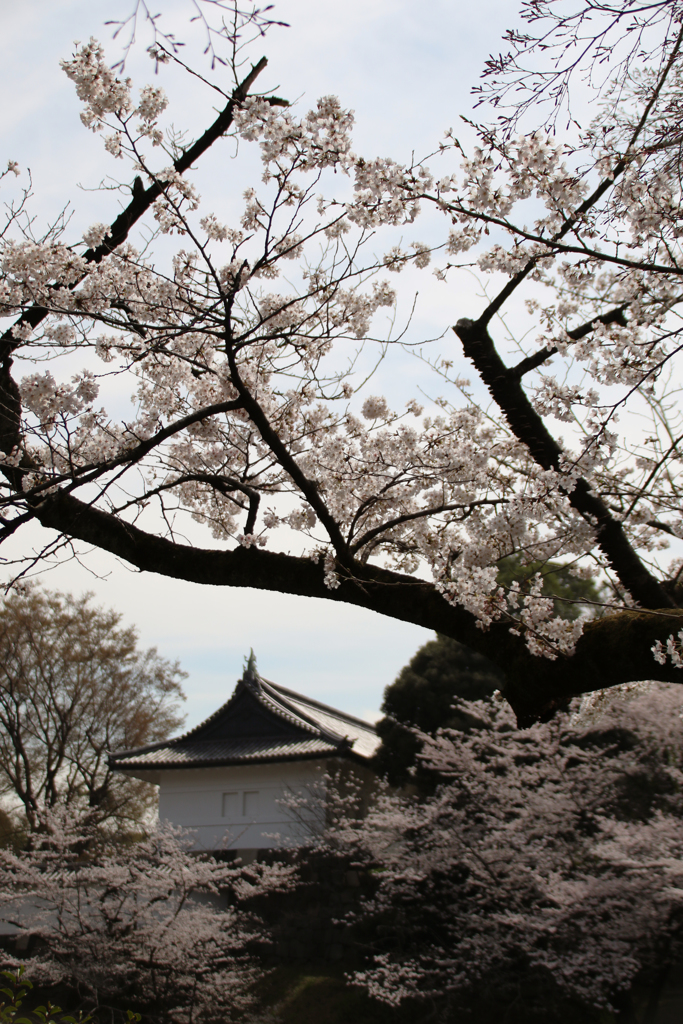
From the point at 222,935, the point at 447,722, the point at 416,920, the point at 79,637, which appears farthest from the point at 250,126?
the point at 79,637

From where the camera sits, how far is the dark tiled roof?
1600 centimetres

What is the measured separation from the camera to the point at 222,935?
10.1 meters

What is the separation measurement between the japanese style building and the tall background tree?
A: 3308mm

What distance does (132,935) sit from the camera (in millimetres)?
9688

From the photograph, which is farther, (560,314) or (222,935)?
(222,935)

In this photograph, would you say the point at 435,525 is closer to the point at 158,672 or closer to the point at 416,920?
the point at 416,920

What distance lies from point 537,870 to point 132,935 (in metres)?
5.39

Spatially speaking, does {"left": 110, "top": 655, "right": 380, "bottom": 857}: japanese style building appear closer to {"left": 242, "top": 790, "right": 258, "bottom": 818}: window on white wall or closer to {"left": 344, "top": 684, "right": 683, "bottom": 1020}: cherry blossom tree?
{"left": 242, "top": 790, "right": 258, "bottom": 818}: window on white wall

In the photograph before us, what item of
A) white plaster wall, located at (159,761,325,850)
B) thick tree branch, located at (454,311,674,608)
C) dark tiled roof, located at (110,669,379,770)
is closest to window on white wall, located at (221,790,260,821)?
white plaster wall, located at (159,761,325,850)

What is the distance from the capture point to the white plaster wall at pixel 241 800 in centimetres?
1542

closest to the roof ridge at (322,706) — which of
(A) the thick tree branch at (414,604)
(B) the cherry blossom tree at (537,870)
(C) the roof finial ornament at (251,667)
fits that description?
(C) the roof finial ornament at (251,667)

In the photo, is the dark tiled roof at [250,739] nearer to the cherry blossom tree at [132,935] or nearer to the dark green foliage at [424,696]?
the dark green foliage at [424,696]

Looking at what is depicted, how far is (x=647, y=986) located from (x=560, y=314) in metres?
9.26

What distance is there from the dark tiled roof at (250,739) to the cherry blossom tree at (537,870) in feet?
11.2
